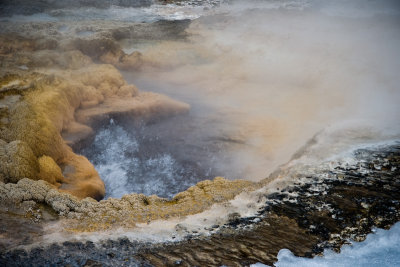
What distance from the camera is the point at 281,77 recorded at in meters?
7.45

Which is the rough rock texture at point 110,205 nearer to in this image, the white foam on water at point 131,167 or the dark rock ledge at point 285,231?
the dark rock ledge at point 285,231

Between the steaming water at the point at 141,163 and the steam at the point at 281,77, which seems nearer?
the steaming water at the point at 141,163

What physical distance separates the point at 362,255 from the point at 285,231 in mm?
546

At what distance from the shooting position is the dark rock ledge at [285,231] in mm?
2117

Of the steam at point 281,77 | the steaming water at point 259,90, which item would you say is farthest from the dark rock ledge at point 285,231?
the steam at point 281,77

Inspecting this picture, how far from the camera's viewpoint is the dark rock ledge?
6.95 ft

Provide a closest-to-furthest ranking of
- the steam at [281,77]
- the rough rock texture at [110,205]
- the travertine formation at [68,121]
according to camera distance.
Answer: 1. the rough rock texture at [110,205]
2. the travertine formation at [68,121]
3. the steam at [281,77]

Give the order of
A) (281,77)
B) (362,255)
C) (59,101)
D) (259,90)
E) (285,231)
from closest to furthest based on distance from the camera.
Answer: (362,255), (285,231), (59,101), (259,90), (281,77)

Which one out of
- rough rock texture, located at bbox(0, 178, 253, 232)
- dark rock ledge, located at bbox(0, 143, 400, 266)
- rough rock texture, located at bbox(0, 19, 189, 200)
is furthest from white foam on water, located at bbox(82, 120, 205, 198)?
dark rock ledge, located at bbox(0, 143, 400, 266)

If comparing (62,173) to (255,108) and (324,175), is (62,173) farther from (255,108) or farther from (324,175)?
(255,108)

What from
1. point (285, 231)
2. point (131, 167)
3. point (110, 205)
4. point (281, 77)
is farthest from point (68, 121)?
point (281, 77)

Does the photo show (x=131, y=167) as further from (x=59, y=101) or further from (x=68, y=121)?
(x=59, y=101)

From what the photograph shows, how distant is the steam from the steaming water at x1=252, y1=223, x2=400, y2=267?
1508 mm

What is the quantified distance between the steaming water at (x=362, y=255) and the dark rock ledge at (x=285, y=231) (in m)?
0.05
